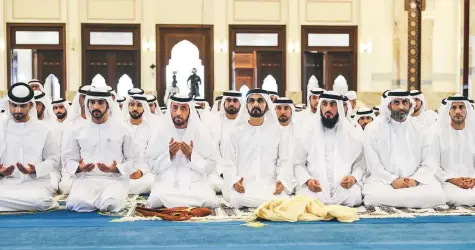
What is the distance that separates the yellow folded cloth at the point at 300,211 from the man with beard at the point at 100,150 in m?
1.20

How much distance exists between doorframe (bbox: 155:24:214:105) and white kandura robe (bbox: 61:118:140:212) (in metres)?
6.77

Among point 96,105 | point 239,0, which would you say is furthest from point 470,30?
point 96,105

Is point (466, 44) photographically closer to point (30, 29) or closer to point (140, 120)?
point (140, 120)

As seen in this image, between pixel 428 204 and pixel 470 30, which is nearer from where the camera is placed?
pixel 428 204

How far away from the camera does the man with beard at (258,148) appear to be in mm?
5852

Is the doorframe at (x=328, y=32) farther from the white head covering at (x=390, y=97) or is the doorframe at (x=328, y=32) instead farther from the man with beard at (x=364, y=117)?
the white head covering at (x=390, y=97)

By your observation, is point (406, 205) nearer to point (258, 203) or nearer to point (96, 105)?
point (258, 203)

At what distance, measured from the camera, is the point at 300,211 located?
16.5 feet


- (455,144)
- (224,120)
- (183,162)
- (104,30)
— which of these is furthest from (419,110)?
(104,30)

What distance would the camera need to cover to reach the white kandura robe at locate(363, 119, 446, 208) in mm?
5629

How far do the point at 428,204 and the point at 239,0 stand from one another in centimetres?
750

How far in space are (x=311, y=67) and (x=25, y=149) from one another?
776 centimetres

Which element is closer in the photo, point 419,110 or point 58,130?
point 58,130

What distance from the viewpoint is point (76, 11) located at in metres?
12.2
